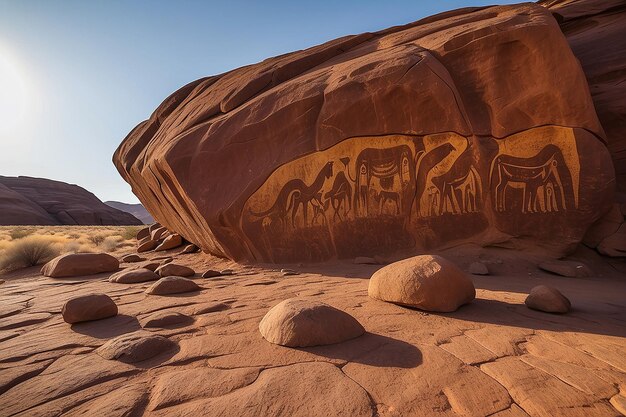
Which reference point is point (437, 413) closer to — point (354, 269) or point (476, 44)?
point (354, 269)

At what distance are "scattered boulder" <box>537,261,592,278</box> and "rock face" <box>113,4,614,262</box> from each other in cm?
38

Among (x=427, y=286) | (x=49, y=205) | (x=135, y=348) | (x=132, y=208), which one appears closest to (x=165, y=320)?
(x=135, y=348)

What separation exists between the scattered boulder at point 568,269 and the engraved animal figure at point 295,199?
144 inches

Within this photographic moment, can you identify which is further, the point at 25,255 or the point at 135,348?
the point at 25,255

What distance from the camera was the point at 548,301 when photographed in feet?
8.03

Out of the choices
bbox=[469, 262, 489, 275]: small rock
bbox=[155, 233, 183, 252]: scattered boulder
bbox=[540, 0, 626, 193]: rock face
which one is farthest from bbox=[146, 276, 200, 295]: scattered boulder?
bbox=[540, 0, 626, 193]: rock face

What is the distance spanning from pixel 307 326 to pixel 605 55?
9286 millimetres

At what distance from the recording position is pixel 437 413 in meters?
1.17

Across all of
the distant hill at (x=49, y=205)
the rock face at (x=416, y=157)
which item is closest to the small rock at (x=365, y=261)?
the rock face at (x=416, y=157)

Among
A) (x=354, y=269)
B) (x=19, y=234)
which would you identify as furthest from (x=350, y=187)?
(x=19, y=234)

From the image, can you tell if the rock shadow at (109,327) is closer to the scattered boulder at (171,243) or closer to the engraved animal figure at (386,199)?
the engraved animal figure at (386,199)

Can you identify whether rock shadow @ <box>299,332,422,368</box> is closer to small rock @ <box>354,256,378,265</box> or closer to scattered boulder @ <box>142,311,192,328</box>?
scattered boulder @ <box>142,311,192,328</box>

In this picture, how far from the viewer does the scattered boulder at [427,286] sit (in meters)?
2.34

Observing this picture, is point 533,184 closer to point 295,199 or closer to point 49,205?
point 295,199
